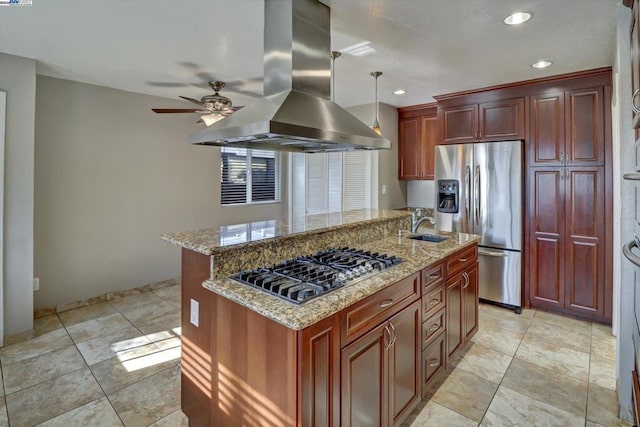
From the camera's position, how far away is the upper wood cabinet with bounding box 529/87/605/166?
318 centimetres

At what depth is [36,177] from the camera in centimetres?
337

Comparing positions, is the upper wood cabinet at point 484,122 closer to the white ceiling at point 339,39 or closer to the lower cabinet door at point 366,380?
the white ceiling at point 339,39

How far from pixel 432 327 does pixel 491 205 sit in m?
2.15

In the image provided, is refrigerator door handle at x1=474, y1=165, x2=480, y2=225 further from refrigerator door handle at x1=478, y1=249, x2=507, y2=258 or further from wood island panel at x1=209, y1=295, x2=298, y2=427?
wood island panel at x1=209, y1=295, x2=298, y2=427

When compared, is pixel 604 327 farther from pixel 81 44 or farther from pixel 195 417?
pixel 81 44

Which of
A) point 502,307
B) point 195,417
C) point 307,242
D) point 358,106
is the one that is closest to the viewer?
point 195,417

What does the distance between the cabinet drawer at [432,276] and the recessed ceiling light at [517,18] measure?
1734mm

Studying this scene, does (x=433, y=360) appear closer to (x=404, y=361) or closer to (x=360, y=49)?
(x=404, y=361)

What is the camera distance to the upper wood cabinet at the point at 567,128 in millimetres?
3176

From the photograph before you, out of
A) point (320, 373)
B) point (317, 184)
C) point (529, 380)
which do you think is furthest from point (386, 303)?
point (317, 184)

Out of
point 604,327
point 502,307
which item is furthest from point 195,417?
point 604,327

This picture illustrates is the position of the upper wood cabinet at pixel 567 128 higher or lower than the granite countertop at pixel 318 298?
higher

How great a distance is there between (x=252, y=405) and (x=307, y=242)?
3.38 ft

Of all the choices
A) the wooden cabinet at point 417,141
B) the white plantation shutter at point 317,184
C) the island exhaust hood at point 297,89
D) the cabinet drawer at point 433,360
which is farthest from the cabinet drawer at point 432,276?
the white plantation shutter at point 317,184
